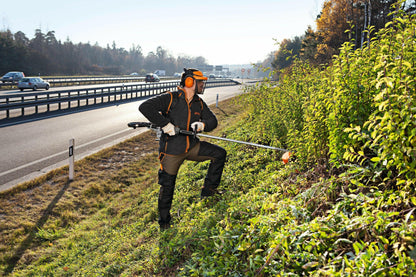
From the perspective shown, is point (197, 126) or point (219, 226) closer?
point (219, 226)

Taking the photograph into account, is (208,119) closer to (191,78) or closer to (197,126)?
(197,126)

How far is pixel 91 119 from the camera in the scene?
630 inches

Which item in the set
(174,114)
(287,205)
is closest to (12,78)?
(174,114)

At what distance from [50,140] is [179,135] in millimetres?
8446

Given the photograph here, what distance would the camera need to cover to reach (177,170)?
15.0 ft

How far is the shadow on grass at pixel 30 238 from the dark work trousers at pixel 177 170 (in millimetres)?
2184

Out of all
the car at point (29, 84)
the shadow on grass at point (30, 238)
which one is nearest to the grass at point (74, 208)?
the shadow on grass at point (30, 238)

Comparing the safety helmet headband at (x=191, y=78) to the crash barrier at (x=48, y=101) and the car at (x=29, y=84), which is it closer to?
the crash barrier at (x=48, y=101)

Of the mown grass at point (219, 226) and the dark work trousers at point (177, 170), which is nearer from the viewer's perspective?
the mown grass at point (219, 226)

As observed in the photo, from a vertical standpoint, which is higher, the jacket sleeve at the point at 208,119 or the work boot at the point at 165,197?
the jacket sleeve at the point at 208,119

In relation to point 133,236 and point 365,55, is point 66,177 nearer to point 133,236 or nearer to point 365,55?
point 133,236

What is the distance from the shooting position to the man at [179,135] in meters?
4.41

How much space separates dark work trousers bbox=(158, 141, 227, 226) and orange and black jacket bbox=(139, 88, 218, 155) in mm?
115

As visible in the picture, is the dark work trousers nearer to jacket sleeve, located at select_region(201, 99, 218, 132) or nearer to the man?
the man
